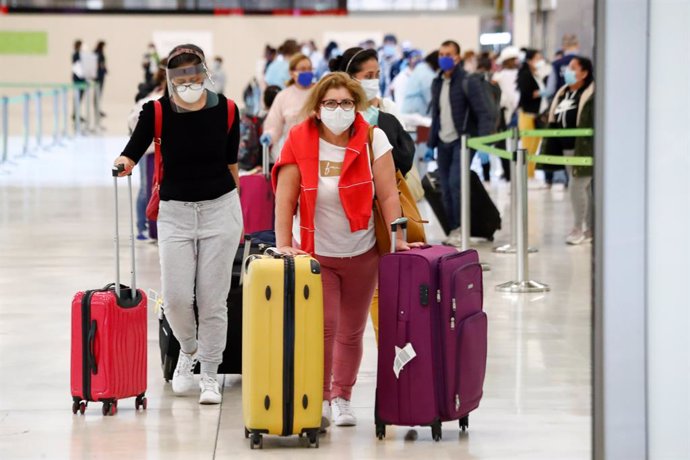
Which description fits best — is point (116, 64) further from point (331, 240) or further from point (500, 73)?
point (331, 240)

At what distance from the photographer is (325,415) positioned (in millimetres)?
5836

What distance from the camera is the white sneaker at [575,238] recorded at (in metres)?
12.6

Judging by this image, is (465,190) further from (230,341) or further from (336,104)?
(336,104)

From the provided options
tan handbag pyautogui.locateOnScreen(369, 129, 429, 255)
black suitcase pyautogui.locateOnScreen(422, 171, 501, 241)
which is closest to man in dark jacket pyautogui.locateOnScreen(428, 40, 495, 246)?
black suitcase pyautogui.locateOnScreen(422, 171, 501, 241)

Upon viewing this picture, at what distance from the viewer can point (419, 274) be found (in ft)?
17.9

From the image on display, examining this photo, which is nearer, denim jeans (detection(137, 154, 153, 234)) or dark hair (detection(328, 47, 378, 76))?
dark hair (detection(328, 47, 378, 76))

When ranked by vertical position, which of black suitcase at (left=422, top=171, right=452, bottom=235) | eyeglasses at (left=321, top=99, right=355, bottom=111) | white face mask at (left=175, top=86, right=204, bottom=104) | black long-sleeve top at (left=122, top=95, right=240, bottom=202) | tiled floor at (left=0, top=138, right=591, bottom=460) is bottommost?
tiled floor at (left=0, top=138, right=591, bottom=460)

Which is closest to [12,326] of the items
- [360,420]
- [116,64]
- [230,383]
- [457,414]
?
[230,383]

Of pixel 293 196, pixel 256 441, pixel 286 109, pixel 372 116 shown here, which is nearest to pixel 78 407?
pixel 256 441

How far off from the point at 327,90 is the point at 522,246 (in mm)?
4612

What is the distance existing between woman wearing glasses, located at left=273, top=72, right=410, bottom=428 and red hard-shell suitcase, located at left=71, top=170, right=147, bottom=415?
77 centimetres

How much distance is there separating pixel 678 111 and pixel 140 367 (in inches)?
119

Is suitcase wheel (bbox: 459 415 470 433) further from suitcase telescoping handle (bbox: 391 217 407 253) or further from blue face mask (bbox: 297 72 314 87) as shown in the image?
blue face mask (bbox: 297 72 314 87)

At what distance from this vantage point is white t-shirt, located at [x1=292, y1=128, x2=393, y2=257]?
568cm
